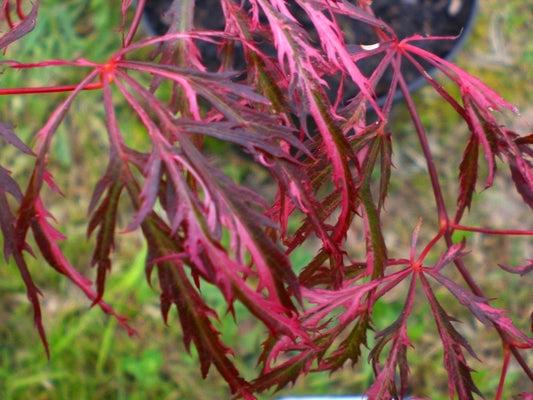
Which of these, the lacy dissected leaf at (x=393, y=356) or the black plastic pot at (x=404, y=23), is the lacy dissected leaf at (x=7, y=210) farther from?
the black plastic pot at (x=404, y=23)

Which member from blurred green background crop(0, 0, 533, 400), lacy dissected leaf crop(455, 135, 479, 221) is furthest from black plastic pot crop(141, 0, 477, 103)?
lacy dissected leaf crop(455, 135, 479, 221)

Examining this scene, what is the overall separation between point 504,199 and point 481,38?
412mm

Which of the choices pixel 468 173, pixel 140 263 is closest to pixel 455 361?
pixel 468 173

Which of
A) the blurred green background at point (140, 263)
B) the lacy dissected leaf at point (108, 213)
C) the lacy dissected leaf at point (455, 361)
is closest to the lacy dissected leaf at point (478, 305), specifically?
the lacy dissected leaf at point (455, 361)

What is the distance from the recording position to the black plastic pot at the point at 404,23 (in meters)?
1.21

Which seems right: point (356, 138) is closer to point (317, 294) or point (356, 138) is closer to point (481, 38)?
point (317, 294)

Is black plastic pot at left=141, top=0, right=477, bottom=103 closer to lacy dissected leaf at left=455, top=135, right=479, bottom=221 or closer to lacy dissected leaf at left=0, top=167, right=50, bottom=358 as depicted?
lacy dissected leaf at left=455, top=135, right=479, bottom=221

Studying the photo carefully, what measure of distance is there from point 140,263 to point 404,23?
0.73 metres

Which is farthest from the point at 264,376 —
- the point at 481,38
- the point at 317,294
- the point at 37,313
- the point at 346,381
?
the point at 481,38

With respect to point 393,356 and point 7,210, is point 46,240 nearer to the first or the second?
point 7,210

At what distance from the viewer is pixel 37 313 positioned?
47 cm

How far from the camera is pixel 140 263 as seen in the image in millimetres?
1281

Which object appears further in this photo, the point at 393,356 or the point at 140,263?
the point at 140,263

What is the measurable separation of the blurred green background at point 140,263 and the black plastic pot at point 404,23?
0.57 ft
